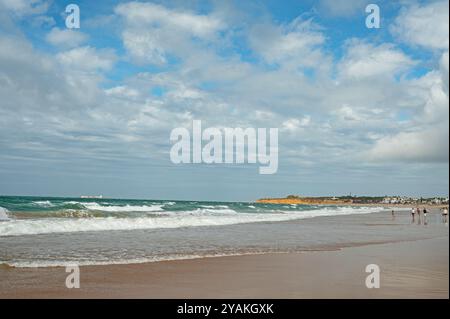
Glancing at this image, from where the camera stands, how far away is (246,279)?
8.91 m

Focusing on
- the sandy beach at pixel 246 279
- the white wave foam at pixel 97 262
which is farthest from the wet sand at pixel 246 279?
the white wave foam at pixel 97 262

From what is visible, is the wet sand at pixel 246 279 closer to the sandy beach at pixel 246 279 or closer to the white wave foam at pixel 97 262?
the sandy beach at pixel 246 279

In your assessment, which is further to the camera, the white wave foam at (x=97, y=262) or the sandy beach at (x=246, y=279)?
the white wave foam at (x=97, y=262)

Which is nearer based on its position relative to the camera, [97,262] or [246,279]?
[246,279]

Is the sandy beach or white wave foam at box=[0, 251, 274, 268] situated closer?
the sandy beach

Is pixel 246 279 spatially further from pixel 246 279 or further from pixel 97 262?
pixel 97 262

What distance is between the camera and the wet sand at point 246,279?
7.55 m

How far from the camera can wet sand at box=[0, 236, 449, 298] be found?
24.8ft

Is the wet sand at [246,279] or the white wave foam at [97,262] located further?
the white wave foam at [97,262]

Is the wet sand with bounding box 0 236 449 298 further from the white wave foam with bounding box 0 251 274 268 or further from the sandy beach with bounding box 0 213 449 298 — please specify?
the white wave foam with bounding box 0 251 274 268

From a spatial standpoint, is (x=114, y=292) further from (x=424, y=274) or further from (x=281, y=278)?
(x=424, y=274)

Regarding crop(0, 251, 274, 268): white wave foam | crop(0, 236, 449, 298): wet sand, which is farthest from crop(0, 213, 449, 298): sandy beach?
crop(0, 251, 274, 268): white wave foam

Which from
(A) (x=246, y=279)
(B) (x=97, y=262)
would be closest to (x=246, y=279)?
(A) (x=246, y=279)
